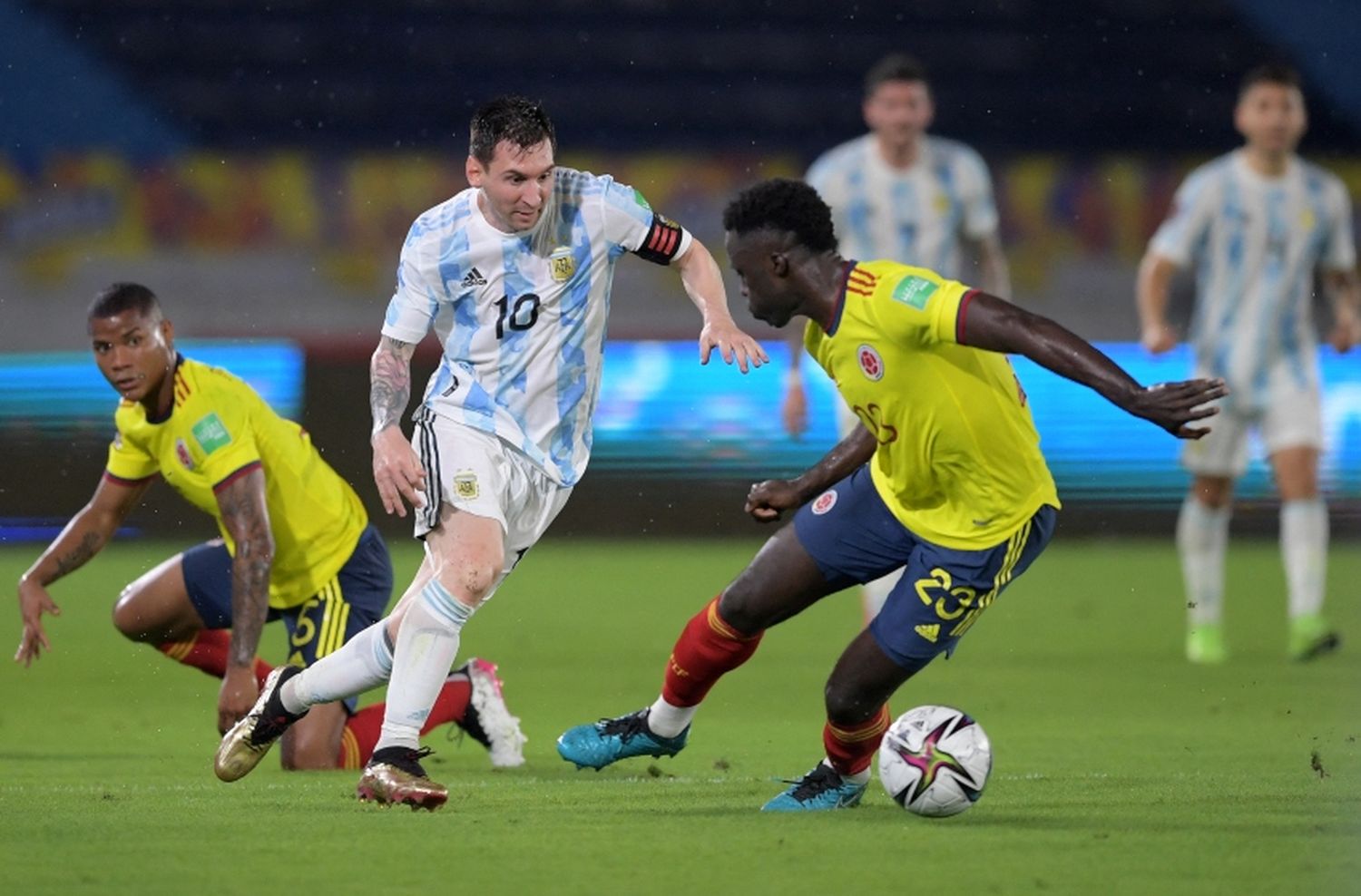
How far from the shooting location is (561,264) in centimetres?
513

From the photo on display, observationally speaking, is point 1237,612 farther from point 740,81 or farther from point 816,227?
point 740,81

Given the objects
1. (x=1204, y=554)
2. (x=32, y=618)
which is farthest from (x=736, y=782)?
(x=1204, y=554)

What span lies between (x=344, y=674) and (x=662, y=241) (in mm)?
1334

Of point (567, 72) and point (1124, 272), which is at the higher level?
point (567, 72)

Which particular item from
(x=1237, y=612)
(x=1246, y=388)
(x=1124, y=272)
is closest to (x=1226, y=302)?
(x=1246, y=388)

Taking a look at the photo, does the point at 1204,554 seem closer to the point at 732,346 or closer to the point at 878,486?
the point at 878,486

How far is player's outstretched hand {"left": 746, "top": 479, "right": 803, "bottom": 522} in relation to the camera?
200 inches

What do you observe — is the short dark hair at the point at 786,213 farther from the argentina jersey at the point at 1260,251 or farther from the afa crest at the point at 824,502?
the argentina jersey at the point at 1260,251

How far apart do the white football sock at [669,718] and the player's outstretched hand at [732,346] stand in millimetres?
918

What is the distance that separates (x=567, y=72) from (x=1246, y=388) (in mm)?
9594

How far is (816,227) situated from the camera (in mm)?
4844

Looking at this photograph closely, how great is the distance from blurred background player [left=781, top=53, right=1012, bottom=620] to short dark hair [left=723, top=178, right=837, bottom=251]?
3413mm

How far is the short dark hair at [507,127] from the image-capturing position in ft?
16.0

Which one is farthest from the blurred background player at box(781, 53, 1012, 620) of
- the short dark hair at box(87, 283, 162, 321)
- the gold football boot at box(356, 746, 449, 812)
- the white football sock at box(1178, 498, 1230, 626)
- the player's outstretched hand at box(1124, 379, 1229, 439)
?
the player's outstretched hand at box(1124, 379, 1229, 439)
